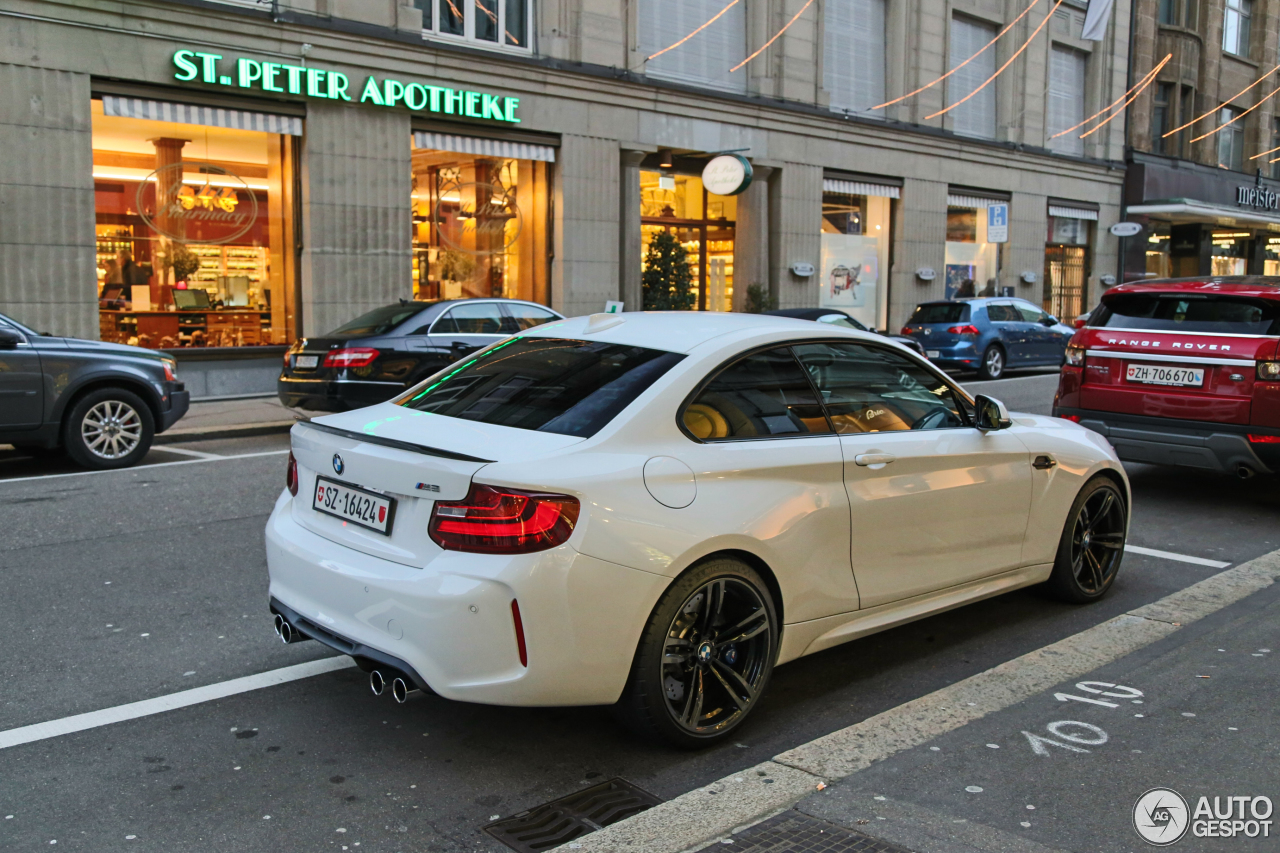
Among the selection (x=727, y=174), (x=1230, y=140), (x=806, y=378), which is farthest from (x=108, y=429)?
(x=1230, y=140)

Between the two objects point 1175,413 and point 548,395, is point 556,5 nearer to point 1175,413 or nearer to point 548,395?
point 1175,413

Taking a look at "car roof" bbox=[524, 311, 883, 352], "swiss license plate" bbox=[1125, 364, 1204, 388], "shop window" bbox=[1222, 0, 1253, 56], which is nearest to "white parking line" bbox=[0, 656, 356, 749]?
"car roof" bbox=[524, 311, 883, 352]

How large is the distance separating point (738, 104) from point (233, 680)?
19.3m

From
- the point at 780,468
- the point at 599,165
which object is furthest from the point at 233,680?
the point at 599,165

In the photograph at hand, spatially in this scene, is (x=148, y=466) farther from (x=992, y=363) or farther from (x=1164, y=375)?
(x=992, y=363)

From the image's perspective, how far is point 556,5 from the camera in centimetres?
1900

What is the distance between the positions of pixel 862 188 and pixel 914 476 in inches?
843

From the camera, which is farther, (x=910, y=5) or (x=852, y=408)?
(x=910, y=5)

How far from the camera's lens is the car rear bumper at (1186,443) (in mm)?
7723

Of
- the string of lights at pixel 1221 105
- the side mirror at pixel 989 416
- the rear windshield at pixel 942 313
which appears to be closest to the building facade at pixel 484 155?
the rear windshield at pixel 942 313

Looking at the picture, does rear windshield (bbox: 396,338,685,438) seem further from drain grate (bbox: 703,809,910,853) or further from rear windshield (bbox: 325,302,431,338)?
rear windshield (bbox: 325,302,431,338)

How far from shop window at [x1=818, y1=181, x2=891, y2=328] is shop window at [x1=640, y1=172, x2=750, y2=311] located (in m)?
2.37

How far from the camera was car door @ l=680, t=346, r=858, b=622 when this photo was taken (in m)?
3.95

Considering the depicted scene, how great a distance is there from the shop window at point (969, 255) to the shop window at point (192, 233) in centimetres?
1715
